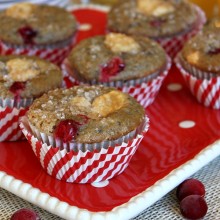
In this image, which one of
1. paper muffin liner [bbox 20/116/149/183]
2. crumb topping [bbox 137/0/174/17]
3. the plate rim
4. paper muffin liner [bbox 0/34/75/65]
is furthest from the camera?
crumb topping [bbox 137/0/174/17]

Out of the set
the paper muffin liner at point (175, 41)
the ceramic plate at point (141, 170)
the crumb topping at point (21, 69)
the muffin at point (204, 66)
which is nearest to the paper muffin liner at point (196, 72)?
the muffin at point (204, 66)

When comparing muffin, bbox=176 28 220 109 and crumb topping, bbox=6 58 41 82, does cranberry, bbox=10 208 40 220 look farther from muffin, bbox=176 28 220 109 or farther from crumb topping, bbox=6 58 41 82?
muffin, bbox=176 28 220 109

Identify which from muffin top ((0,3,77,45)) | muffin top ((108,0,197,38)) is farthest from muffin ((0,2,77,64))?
muffin top ((108,0,197,38))

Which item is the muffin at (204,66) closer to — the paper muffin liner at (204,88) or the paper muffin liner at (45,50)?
the paper muffin liner at (204,88)

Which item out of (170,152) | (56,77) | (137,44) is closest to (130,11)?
(137,44)

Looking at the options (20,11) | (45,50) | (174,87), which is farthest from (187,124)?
(20,11)

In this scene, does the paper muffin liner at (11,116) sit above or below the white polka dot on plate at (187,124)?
above
